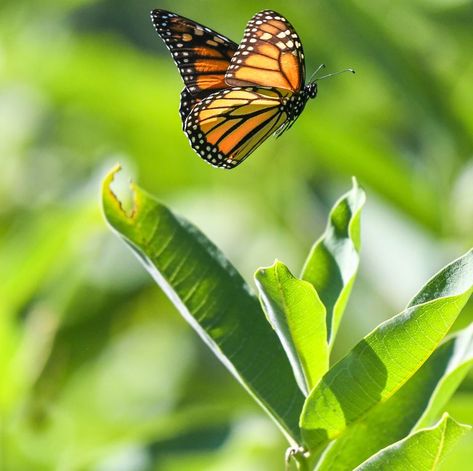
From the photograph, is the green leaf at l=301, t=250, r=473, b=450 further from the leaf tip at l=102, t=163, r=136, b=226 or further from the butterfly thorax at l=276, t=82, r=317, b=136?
the butterfly thorax at l=276, t=82, r=317, b=136

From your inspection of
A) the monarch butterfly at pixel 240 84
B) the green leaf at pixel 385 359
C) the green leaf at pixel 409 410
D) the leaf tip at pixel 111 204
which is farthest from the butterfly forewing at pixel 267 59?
the green leaf at pixel 385 359

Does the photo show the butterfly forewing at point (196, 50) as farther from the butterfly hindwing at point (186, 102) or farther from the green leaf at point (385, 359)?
the green leaf at point (385, 359)

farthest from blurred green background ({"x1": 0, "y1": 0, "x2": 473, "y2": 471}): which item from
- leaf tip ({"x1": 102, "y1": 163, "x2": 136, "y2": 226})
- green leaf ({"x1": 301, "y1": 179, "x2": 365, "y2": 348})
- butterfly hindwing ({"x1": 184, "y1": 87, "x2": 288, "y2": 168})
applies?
leaf tip ({"x1": 102, "y1": 163, "x2": 136, "y2": 226})

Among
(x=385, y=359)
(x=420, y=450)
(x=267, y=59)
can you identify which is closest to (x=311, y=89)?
(x=267, y=59)

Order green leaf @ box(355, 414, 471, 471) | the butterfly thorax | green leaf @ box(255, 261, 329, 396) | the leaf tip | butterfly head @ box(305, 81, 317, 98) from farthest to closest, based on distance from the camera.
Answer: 1. butterfly head @ box(305, 81, 317, 98)
2. the butterfly thorax
3. the leaf tip
4. green leaf @ box(255, 261, 329, 396)
5. green leaf @ box(355, 414, 471, 471)

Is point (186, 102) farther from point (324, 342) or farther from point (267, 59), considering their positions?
point (324, 342)

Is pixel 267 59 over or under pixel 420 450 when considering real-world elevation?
over

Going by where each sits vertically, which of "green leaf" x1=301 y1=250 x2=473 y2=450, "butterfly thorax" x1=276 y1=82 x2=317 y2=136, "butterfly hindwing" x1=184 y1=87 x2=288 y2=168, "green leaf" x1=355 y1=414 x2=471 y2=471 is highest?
"butterfly hindwing" x1=184 y1=87 x2=288 y2=168
